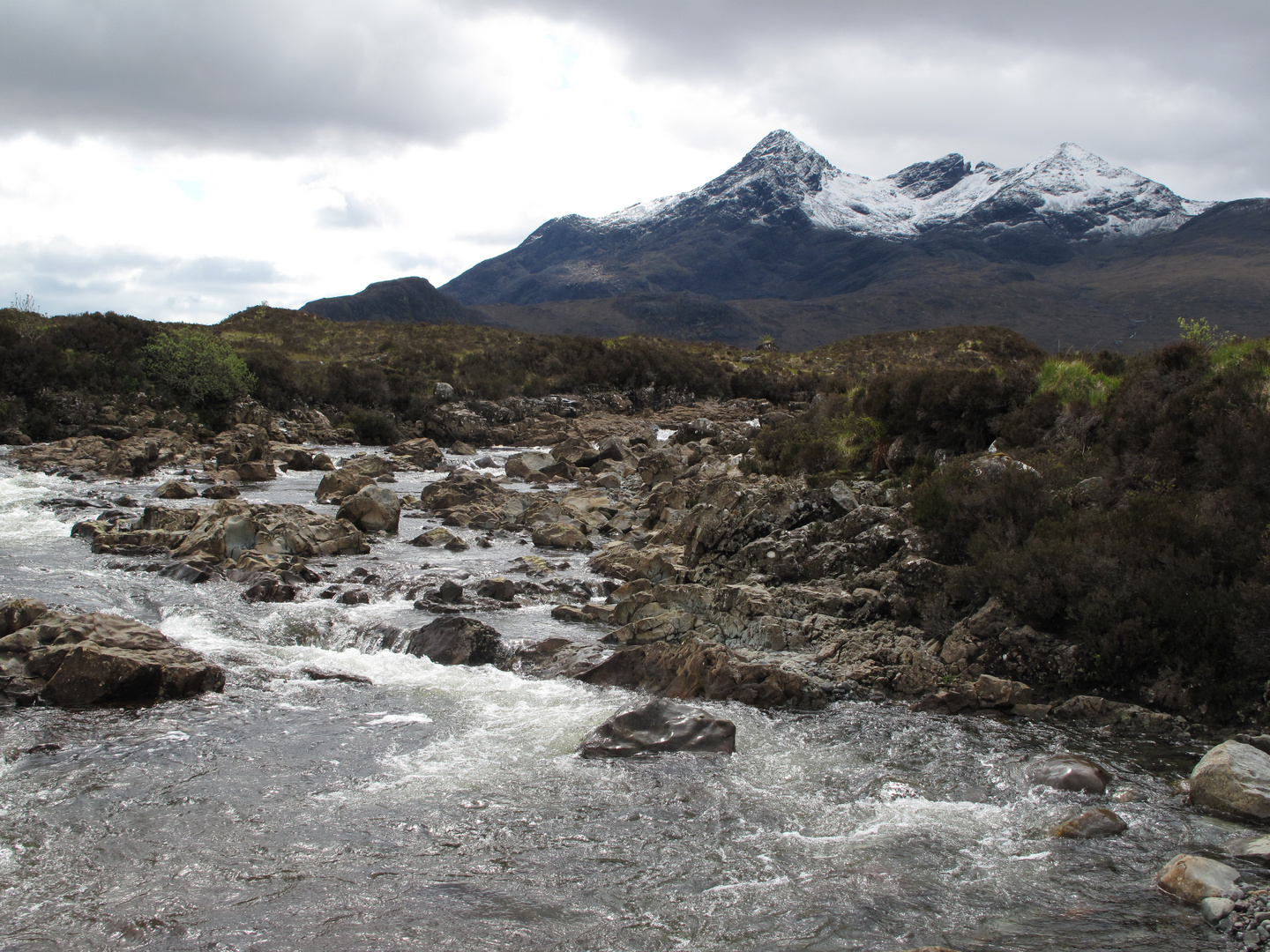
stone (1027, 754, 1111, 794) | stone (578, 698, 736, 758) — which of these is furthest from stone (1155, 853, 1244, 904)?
stone (578, 698, 736, 758)

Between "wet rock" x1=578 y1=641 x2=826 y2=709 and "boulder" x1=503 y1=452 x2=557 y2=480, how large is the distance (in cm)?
1940

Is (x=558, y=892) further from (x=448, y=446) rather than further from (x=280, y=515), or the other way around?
(x=448, y=446)

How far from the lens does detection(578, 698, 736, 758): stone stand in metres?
8.30

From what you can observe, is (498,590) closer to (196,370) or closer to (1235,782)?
(1235,782)

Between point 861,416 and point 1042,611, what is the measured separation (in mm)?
9818

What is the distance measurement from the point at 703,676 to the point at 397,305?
16577cm

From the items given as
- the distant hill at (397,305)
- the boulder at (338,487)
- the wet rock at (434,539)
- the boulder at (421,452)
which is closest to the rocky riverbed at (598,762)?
the wet rock at (434,539)

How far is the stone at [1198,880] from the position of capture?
5.40 metres

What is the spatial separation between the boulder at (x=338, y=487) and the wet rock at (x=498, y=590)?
9726 millimetres

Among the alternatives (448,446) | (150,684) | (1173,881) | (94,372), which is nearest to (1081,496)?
(1173,881)

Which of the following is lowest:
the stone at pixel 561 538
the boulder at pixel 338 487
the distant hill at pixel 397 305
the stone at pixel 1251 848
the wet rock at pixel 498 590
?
the stone at pixel 1251 848

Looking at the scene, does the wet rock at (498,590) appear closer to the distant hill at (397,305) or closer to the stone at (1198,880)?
the stone at (1198,880)

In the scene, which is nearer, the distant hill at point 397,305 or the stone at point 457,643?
the stone at point 457,643

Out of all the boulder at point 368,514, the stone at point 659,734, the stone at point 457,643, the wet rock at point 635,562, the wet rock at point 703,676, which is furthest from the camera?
the boulder at point 368,514
